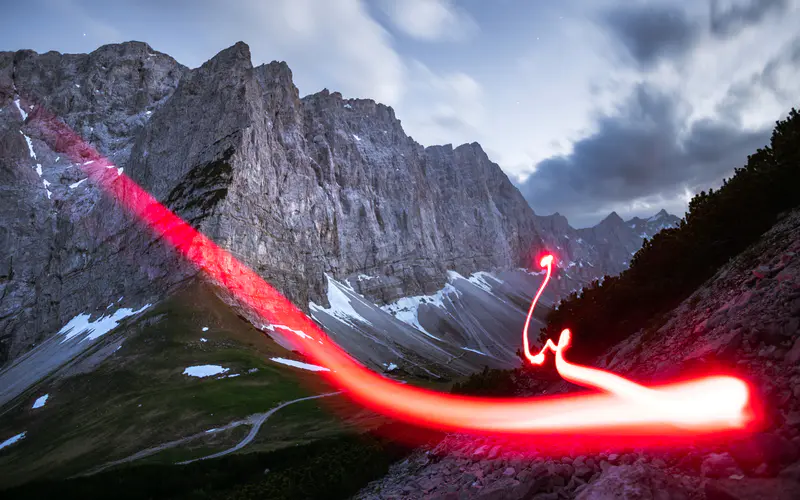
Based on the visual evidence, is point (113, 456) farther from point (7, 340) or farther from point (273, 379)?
point (7, 340)

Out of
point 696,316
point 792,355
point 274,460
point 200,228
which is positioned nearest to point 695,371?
point 792,355

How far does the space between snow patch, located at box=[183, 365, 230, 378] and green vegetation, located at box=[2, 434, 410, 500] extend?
37966 millimetres

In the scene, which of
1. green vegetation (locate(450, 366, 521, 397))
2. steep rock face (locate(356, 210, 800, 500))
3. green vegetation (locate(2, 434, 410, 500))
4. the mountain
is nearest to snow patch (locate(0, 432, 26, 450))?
the mountain

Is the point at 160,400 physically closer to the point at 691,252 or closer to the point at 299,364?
the point at 299,364

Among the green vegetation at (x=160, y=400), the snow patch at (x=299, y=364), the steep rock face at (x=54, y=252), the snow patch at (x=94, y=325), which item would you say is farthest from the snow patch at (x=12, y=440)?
the steep rock face at (x=54, y=252)

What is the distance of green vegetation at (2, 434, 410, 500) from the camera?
23.9 metres

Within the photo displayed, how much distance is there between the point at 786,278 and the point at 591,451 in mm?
7407

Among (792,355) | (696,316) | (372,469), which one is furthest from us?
(372,469)

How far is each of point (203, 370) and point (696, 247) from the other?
3527 inches

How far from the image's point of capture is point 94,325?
13838 centimetres

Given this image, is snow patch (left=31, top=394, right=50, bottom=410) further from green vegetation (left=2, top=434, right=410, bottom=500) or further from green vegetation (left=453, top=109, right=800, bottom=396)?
green vegetation (left=453, top=109, right=800, bottom=396)

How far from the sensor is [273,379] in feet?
282

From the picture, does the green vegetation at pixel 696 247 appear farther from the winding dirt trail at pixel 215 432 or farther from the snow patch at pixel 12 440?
the snow patch at pixel 12 440

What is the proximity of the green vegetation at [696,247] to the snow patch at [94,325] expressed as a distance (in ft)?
445
